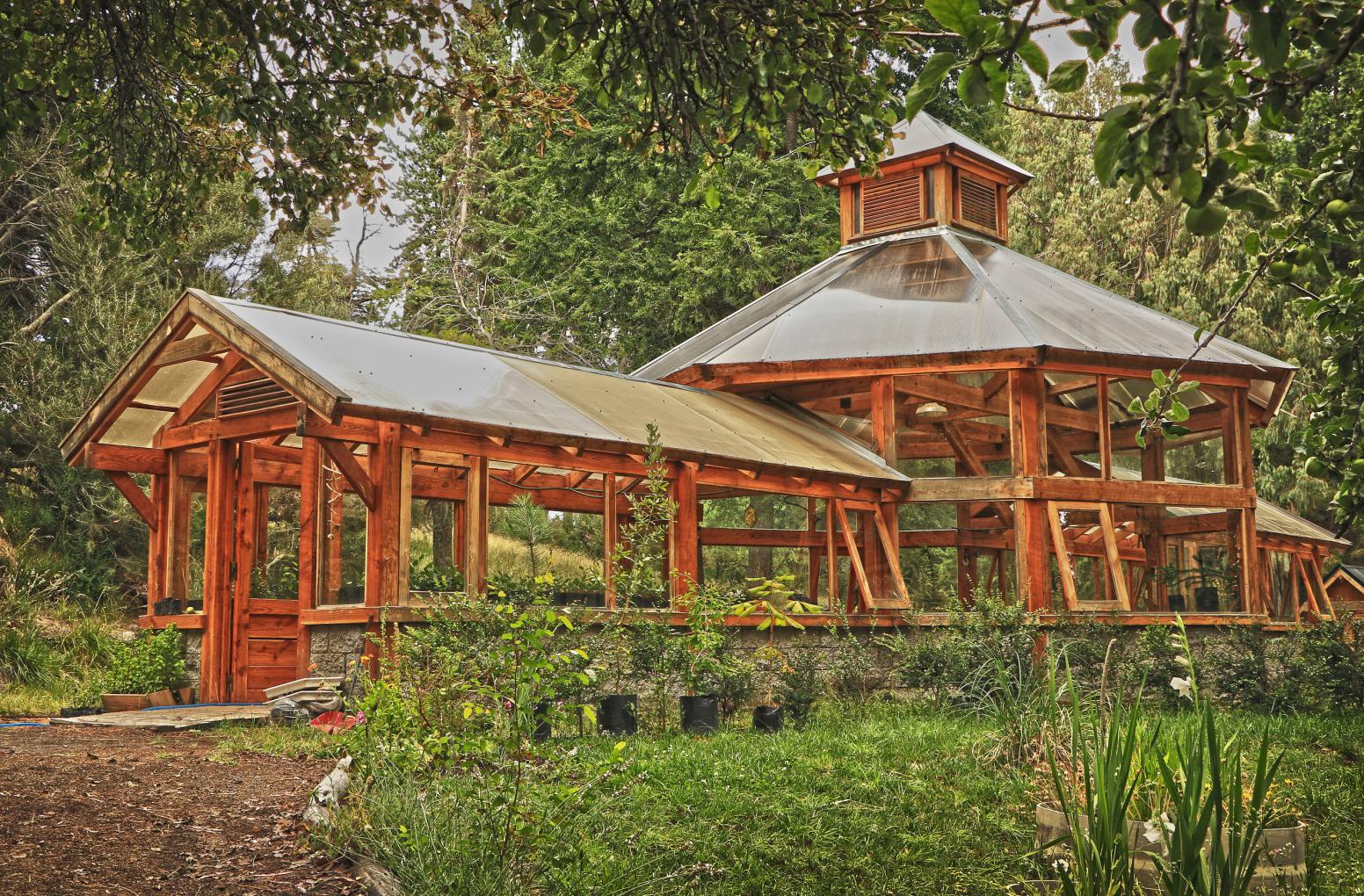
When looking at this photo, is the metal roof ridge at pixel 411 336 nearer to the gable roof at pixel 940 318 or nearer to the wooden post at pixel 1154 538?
the gable roof at pixel 940 318

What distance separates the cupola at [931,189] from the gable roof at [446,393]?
518cm

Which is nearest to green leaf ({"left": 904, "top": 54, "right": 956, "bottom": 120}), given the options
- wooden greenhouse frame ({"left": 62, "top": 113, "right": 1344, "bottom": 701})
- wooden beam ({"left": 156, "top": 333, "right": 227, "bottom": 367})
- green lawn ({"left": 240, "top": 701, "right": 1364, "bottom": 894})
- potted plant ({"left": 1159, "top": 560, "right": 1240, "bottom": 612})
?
green lawn ({"left": 240, "top": 701, "right": 1364, "bottom": 894})

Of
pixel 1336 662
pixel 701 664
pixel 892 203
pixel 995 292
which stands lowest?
pixel 1336 662

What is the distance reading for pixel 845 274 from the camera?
64.6ft

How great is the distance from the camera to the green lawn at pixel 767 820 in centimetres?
582

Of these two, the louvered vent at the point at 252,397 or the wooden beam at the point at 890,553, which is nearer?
the louvered vent at the point at 252,397

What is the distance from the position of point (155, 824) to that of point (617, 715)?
4.38 metres

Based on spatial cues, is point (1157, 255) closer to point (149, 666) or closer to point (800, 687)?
point (800, 687)

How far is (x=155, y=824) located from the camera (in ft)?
22.5

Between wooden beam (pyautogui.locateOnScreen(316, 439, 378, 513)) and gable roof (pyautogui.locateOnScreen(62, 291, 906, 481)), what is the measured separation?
455mm

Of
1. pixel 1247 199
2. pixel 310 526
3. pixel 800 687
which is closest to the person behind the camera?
pixel 1247 199

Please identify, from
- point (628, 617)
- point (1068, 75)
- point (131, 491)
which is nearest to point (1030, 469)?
point (628, 617)

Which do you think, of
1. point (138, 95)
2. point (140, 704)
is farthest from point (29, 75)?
point (140, 704)

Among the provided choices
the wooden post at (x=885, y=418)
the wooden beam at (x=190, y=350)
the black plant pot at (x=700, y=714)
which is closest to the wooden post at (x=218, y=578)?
the wooden beam at (x=190, y=350)
